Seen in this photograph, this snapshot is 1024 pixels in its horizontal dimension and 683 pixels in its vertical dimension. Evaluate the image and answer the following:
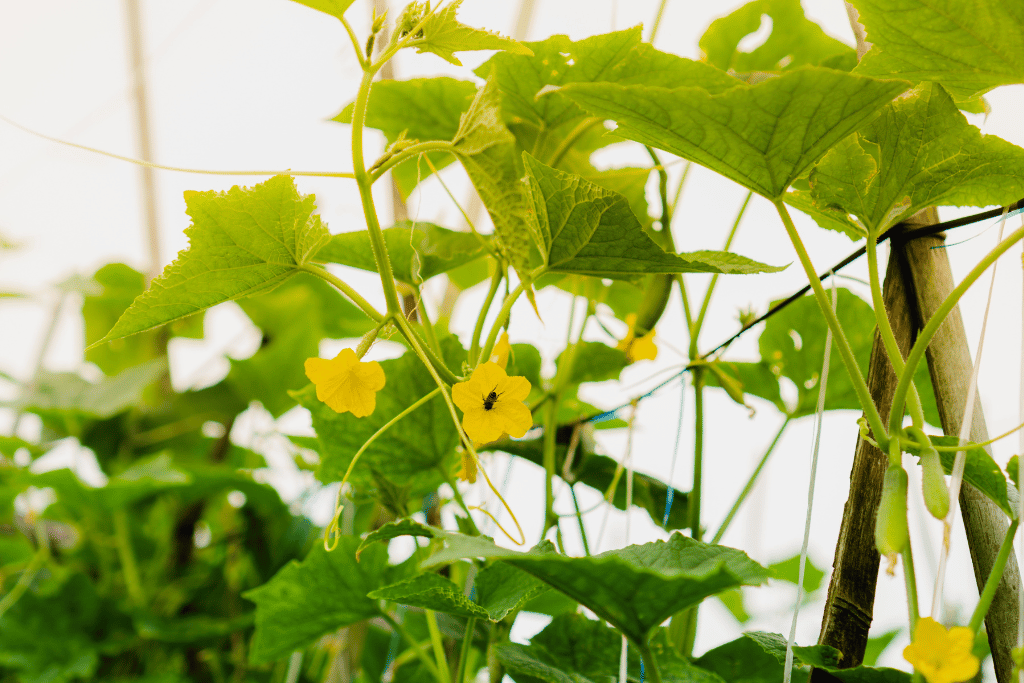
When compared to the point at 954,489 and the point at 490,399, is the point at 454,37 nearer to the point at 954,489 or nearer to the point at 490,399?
the point at 490,399

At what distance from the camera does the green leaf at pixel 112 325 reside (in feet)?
3.85

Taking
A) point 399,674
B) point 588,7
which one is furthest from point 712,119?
point 588,7

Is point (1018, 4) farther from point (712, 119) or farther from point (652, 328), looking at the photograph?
point (652, 328)

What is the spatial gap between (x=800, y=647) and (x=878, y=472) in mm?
99

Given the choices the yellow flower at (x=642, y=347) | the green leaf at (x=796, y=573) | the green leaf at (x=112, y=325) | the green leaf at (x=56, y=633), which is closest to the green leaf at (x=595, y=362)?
the yellow flower at (x=642, y=347)

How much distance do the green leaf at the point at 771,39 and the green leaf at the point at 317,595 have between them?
1.63 ft

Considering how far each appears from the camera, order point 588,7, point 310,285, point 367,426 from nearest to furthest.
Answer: point 367,426 → point 310,285 → point 588,7

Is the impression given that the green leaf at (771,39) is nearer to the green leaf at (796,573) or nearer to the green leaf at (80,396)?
the green leaf at (796,573)

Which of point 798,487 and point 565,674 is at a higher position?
point 565,674

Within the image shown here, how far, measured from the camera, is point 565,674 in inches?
14.1

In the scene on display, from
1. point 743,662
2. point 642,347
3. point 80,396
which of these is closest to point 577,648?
point 743,662

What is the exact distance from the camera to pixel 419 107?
50 centimetres

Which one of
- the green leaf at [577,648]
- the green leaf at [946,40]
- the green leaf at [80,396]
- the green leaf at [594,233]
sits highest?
the green leaf at [946,40]

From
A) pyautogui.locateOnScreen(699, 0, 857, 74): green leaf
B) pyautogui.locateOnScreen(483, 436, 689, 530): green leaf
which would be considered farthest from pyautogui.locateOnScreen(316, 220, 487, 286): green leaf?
pyautogui.locateOnScreen(699, 0, 857, 74): green leaf
